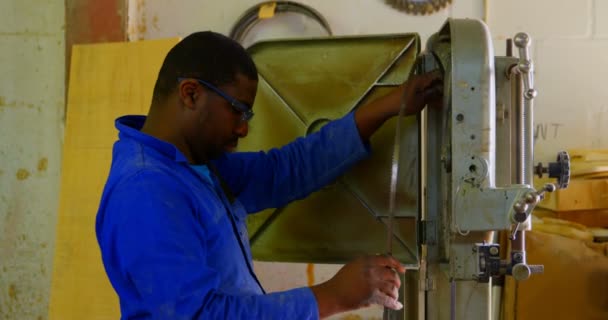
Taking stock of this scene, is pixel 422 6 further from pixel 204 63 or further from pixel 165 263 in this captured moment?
pixel 165 263

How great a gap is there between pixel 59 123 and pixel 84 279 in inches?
27.2

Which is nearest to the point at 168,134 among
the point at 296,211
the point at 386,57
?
the point at 296,211

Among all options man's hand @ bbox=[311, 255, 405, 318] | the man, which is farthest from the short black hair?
man's hand @ bbox=[311, 255, 405, 318]

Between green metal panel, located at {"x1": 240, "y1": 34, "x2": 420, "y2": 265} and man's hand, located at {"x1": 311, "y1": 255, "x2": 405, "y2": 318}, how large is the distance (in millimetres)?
318

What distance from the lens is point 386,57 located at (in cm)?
137

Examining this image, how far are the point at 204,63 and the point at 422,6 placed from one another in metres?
1.54

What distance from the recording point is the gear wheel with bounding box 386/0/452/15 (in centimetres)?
238

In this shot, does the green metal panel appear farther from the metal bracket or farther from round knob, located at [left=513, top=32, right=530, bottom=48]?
round knob, located at [left=513, top=32, right=530, bottom=48]

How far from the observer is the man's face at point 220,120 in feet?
3.52

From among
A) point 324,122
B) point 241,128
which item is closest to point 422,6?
point 324,122

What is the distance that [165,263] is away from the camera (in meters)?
0.88

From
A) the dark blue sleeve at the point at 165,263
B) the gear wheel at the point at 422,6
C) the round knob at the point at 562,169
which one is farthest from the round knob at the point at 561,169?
the gear wheel at the point at 422,6

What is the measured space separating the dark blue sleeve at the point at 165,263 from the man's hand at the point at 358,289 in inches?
1.1

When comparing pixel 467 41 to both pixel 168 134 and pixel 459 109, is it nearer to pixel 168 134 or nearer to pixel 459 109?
pixel 459 109
